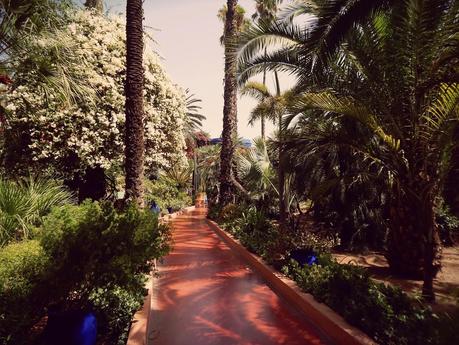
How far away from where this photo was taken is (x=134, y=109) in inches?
302

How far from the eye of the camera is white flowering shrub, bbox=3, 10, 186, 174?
854 cm

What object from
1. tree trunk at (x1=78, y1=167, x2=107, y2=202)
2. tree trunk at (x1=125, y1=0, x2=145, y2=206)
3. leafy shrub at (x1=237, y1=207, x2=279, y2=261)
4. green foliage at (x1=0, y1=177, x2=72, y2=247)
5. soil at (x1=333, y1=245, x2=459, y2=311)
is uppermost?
tree trunk at (x1=125, y1=0, x2=145, y2=206)

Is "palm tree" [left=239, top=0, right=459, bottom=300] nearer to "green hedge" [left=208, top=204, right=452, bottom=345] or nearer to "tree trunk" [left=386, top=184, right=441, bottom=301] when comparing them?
"tree trunk" [left=386, top=184, right=441, bottom=301]

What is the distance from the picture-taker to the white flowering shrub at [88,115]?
8539 millimetres

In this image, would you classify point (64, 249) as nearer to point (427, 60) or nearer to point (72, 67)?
point (72, 67)

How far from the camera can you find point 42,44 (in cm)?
576

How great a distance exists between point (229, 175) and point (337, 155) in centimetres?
613

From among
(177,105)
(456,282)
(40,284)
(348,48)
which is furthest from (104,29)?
(456,282)

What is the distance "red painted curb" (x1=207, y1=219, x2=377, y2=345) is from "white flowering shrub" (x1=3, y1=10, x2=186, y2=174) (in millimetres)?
4909

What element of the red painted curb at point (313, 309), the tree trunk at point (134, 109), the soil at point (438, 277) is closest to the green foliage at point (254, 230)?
the red painted curb at point (313, 309)

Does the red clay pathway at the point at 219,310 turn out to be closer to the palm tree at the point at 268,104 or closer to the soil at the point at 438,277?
the soil at the point at 438,277

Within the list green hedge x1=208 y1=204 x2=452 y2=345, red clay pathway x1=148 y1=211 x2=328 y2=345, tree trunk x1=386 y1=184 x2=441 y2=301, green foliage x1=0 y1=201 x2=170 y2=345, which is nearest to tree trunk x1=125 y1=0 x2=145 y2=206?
red clay pathway x1=148 y1=211 x2=328 y2=345

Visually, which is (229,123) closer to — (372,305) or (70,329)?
(372,305)

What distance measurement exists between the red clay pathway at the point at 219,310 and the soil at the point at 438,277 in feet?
5.87
